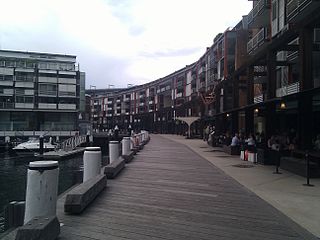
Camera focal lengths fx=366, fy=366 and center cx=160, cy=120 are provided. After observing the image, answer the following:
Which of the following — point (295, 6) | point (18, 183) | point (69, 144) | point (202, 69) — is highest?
point (202, 69)

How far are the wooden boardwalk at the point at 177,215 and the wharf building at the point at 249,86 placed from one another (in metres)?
6.90

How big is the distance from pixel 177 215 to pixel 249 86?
16942mm

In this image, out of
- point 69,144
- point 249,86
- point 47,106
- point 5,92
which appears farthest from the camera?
point 47,106

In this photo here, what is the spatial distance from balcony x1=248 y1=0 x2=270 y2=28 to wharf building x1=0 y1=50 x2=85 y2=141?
155ft

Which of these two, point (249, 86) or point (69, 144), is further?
point (69, 144)

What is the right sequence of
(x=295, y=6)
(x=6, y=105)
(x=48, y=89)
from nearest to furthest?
(x=295, y=6)
(x=6, y=105)
(x=48, y=89)

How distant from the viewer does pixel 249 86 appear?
22625 millimetres

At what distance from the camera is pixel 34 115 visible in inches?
3081

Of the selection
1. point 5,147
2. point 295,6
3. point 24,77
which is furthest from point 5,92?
point 295,6

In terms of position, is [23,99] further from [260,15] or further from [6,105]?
[260,15]

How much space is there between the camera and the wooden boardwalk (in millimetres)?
5805

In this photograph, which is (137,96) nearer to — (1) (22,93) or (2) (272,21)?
(1) (22,93)

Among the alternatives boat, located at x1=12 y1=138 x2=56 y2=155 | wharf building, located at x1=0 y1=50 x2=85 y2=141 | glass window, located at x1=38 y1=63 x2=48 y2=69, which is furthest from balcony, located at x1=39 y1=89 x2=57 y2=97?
boat, located at x1=12 y1=138 x2=56 y2=155

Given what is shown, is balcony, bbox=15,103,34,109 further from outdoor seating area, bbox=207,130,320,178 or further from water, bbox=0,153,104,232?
outdoor seating area, bbox=207,130,320,178
